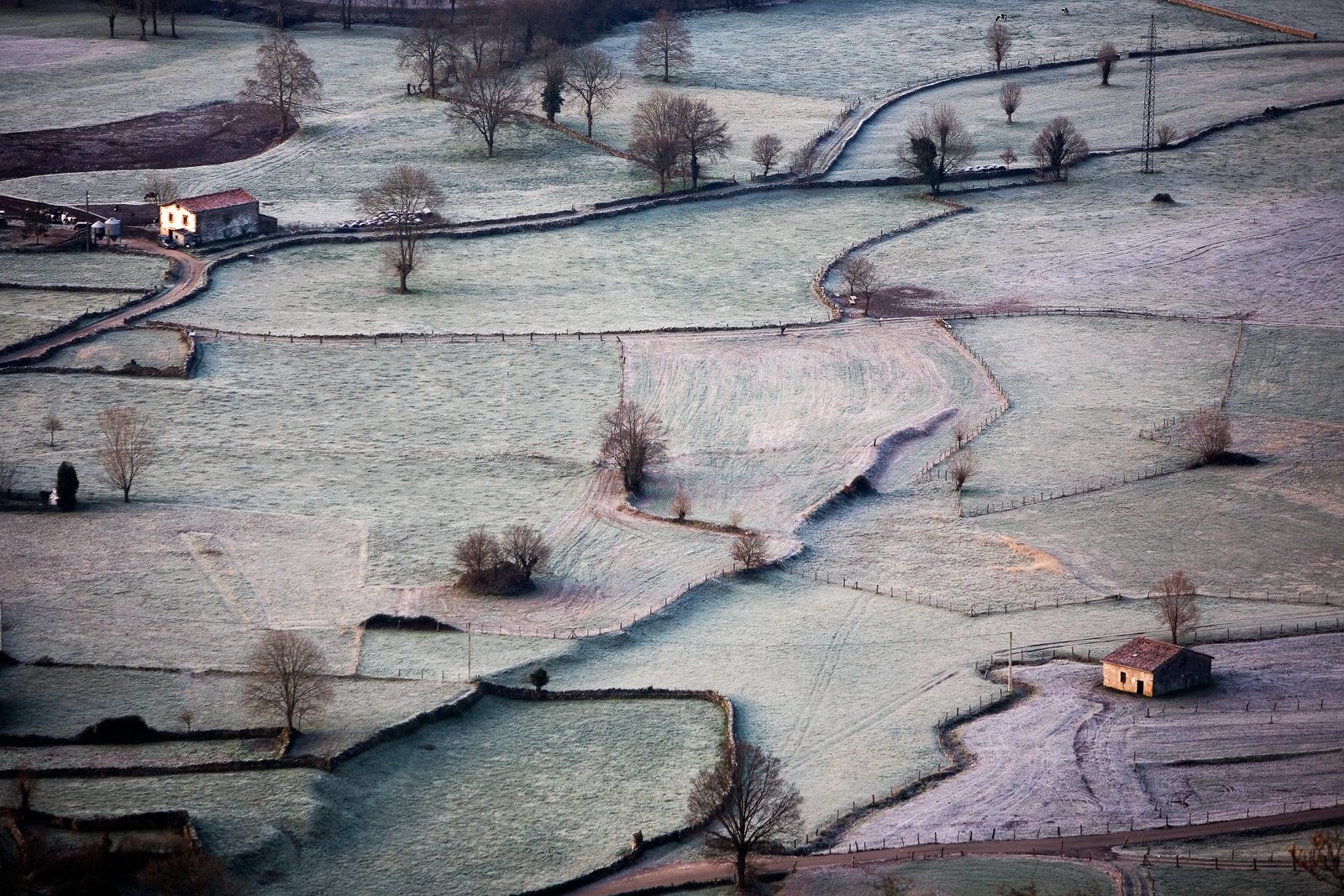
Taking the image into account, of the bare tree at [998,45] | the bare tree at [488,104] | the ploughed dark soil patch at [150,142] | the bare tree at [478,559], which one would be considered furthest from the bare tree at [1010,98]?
the bare tree at [478,559]

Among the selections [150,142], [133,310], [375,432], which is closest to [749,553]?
[375,432]

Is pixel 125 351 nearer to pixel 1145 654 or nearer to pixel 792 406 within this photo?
pixel 792 406

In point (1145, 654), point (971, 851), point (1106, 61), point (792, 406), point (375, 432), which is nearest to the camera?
point (971, 851)

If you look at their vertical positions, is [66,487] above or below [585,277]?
below

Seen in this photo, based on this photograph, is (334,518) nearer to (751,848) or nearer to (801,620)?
(801,620)

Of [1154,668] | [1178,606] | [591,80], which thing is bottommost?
[1154,668]

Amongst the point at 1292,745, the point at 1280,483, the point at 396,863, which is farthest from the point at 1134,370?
the point at 396,863
